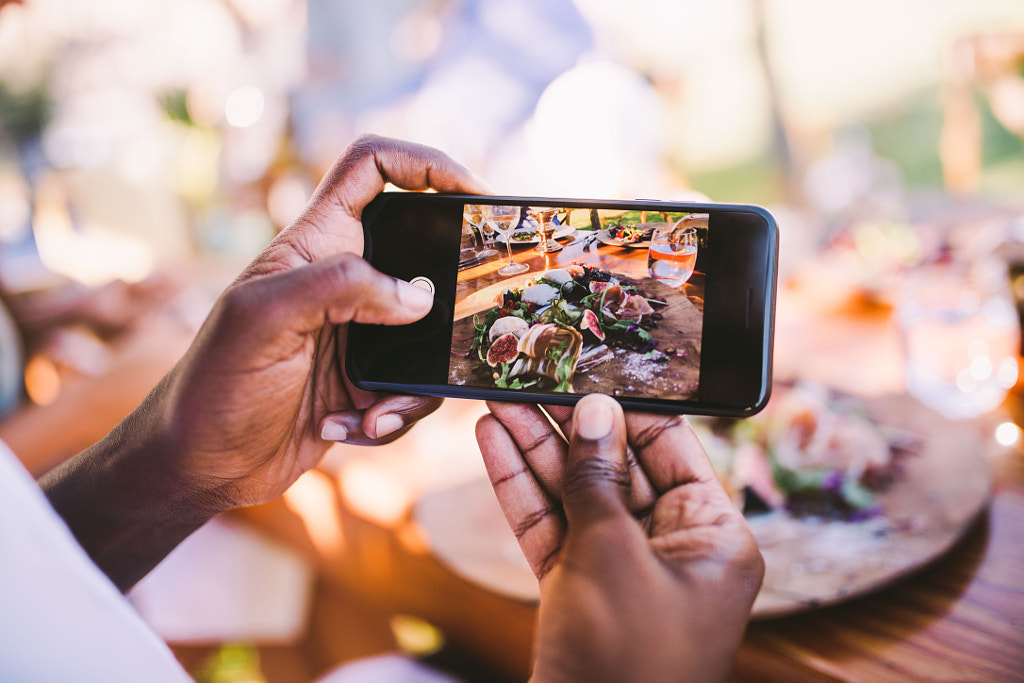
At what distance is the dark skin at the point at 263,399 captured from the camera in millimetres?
671

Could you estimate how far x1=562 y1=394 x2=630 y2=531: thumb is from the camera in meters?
0.59

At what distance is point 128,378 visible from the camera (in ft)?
6.01

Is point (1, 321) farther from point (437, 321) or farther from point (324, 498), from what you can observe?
point (437, 321)

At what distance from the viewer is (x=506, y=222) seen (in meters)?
0.79

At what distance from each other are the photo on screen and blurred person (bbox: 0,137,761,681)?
0.07 m

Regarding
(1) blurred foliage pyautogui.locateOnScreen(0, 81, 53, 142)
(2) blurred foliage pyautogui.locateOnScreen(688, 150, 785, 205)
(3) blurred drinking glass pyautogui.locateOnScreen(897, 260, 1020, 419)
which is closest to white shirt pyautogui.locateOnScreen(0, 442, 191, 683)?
(3) blurred drinking glass pyautogui.locateOnScreen(897, 260, 1020, 419)

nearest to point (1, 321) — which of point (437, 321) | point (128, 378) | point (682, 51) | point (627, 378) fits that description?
point (128, 378)

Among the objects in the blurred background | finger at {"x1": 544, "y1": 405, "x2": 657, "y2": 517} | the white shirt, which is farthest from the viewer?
the blurred background

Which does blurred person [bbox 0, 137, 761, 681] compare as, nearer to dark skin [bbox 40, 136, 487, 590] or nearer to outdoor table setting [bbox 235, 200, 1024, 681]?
dark skin [bbox 40, 136, 487, 590]

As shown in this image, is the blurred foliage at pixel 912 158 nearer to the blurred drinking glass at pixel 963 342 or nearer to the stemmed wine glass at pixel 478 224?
the blurred drinking glass at pixel 963 342

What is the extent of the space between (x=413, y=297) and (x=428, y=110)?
3630 mm

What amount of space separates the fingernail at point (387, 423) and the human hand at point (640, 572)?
27cm

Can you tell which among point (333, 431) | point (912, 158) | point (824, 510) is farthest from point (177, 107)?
point (912, 158)

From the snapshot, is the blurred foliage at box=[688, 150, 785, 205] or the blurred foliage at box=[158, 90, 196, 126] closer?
the blurred foliage at box=[158, 90, 196, 126]
